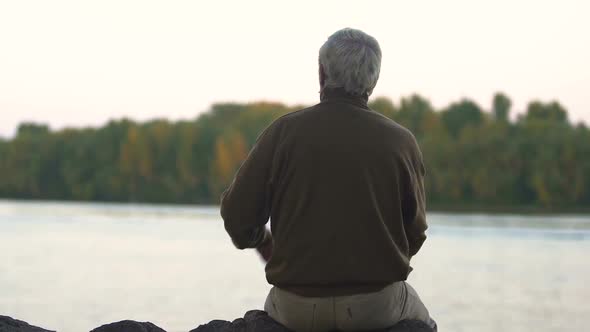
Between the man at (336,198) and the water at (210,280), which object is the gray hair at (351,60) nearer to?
the man at (336,198)

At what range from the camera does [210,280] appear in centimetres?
1289

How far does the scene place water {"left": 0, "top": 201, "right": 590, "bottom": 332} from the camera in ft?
31.0

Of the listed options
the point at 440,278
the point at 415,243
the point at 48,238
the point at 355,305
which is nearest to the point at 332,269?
the point at 355,305

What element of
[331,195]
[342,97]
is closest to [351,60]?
[342,97]

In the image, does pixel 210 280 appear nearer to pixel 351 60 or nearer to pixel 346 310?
pixel 346 310

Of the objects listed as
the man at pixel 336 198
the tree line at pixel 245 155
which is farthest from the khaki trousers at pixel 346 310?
the tree line at pixel 245 155

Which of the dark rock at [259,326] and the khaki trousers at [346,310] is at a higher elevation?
the khaki trousers at [346,310]

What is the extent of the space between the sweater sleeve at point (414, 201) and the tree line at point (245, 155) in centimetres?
4495

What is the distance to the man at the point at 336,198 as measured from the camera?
305cm

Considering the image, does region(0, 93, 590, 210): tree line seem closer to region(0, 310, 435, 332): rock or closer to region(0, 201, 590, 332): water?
region(0, 201, 590, 332): water

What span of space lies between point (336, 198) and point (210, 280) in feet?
Result: 32.8

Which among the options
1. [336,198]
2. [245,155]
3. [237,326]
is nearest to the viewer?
[336,198]

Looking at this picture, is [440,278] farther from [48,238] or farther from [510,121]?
[510,121]

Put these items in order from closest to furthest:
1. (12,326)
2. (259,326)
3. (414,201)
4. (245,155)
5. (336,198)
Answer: (336,198), (414,201), (259,326), (12,326), (245,155)
